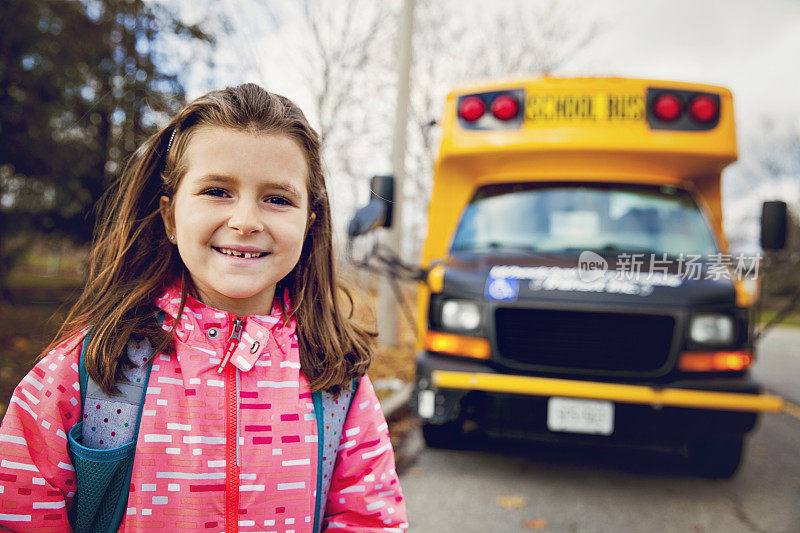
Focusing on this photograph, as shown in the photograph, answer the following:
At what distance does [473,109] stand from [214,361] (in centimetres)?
351

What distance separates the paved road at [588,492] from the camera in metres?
3.36

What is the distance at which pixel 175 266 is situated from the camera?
1453mm

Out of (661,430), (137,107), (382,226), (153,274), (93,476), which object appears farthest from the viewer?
(137,107)

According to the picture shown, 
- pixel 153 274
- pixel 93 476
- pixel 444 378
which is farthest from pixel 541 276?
pixel 93 476

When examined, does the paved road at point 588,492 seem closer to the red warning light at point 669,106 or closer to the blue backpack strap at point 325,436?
the blue backpack strap at point 325,436

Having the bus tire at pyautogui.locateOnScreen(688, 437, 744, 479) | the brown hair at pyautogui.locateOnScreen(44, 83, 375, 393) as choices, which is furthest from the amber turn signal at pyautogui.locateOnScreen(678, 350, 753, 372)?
the brown hair at pyautogui.locateOnScreen(44, 83, 375, 393)

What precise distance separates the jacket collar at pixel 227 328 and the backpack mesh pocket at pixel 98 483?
249mm

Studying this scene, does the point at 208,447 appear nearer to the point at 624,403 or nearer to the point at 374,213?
the point at 374,213

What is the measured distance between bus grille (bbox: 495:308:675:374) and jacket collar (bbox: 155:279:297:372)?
8.35 feet

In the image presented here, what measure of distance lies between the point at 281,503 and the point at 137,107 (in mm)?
5286

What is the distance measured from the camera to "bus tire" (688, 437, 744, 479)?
3876 mm

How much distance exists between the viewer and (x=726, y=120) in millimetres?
4102

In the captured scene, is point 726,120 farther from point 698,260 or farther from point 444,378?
point 444,378

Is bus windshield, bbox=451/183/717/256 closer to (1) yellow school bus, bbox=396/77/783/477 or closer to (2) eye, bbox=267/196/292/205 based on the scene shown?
(1) yellow school bus, bbox=396/77/783/477
